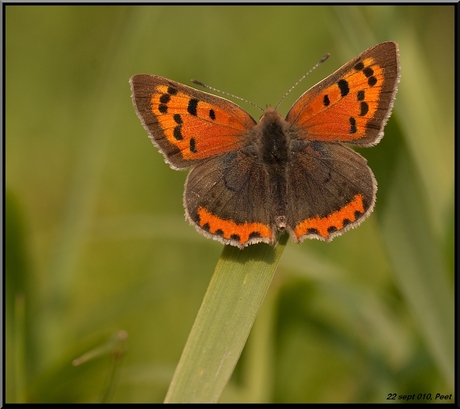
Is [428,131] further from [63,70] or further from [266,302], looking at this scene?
[63,70]

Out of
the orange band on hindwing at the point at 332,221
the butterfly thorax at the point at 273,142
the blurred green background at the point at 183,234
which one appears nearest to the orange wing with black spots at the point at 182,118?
the butterfly thorax at the point at 273,142

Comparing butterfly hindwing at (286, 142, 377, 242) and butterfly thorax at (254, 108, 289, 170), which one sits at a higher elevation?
butterfly thorax at (254, 108, 289, 170)

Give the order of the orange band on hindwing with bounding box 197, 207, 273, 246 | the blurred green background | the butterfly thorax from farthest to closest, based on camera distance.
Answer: the butterfly thorax → the blurred green background → the orange band on hindwing with bounding box 197, 207, 273, 246

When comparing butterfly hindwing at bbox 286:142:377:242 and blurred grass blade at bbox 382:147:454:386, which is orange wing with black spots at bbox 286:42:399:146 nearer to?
butterfly hindwing at bbox 286:142:377:242

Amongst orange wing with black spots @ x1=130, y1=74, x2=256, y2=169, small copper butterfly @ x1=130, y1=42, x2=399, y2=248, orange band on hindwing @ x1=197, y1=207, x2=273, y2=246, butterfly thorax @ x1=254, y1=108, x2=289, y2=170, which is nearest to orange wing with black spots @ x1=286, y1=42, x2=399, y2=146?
small copper butterfly @ x1=130, y1=42, x2=399, y2=248

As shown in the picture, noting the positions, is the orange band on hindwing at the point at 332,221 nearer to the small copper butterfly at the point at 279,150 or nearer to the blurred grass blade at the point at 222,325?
the small copper butterfly at the point at 279,150

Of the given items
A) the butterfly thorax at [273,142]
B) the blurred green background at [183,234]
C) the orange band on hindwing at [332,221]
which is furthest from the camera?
the butterfly thorax at [273,142]
